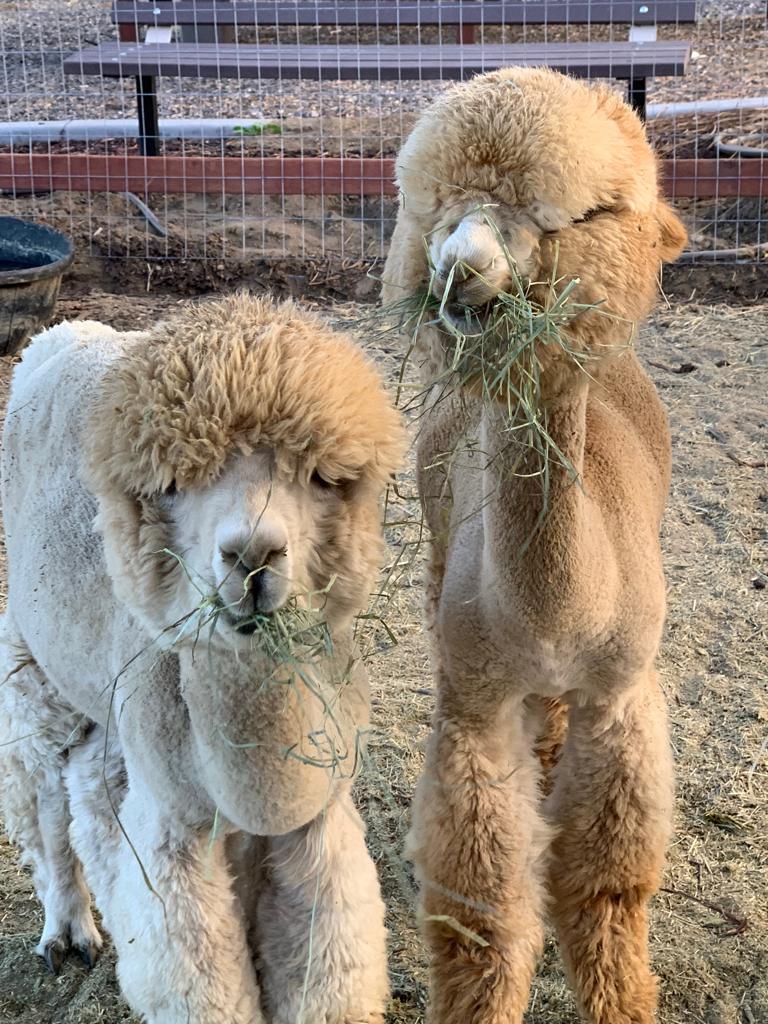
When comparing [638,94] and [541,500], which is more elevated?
[638,94]

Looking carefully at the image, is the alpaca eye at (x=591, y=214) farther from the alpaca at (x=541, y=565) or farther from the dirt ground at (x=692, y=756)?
the dirt ground at (x=692, y=756)

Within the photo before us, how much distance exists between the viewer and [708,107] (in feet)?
31.3

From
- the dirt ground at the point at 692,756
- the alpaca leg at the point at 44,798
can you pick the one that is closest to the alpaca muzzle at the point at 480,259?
the dirt ground at the point at 692,756

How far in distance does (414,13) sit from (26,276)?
3.84m

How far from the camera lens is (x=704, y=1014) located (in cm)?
305

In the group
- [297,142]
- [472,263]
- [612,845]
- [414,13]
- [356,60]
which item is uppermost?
[414,13]

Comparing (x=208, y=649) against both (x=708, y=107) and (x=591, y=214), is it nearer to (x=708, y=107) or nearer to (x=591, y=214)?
(x=591, y=214)

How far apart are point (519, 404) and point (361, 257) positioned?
5864mm

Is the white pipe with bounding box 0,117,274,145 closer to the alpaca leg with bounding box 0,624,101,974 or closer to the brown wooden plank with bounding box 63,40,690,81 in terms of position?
the brown wooden plank with bounding box 63,40,690,81

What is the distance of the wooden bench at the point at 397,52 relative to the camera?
8.25m

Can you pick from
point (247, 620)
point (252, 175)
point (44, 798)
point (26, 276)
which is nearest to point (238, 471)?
point (247, 620)

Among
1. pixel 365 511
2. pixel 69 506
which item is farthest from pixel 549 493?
pixel 69 506

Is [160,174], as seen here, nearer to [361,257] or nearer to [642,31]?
[361,257]

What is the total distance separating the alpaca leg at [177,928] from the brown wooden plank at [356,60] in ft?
22.3
